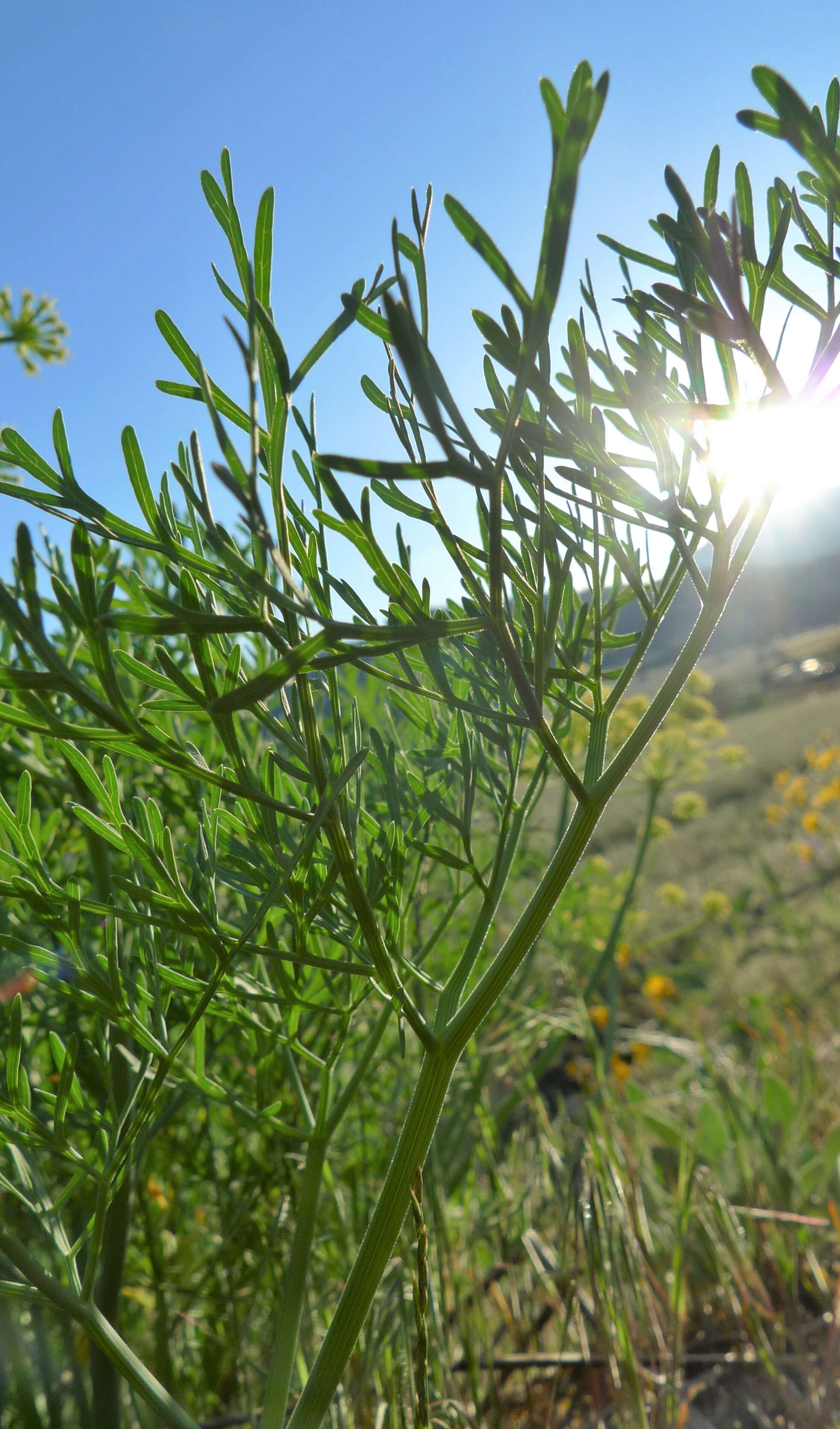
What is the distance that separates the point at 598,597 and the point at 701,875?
4576 millimetres

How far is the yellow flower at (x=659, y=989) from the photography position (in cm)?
210

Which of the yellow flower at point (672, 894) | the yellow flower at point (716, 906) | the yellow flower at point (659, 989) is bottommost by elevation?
the yellow flower at point (659, 989)

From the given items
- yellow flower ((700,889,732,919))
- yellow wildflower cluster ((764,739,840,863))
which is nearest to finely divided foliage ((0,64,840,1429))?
yellow flower ((700,889,732,919))

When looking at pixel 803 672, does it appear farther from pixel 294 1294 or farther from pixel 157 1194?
pixel 294 1294

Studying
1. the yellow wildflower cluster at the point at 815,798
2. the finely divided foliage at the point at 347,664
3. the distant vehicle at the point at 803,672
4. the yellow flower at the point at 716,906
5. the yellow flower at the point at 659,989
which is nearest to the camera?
the finely divided foliage at the point at 347,664

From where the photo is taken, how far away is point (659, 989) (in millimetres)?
2104

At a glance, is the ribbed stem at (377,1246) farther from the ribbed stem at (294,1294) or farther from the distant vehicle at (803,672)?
the distant vehicle at (803,672)

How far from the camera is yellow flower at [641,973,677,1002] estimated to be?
6.88 feet

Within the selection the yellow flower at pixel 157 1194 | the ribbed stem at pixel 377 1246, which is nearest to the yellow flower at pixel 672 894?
the yellow flower at pixel 157 1194

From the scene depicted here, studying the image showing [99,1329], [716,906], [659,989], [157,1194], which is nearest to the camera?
[99,1329]

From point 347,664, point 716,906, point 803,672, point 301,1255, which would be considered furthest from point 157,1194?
point 803,672

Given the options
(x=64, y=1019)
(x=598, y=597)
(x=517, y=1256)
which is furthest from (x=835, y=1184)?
(x=598, y=597)

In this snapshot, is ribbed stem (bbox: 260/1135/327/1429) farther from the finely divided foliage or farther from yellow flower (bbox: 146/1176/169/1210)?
yellow flower (bbox: 146/1176/169/1210)

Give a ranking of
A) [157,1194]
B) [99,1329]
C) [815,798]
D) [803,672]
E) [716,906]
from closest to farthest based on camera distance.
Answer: [99,1329], [157,1194], [716,906], [815,798], [803,672]
